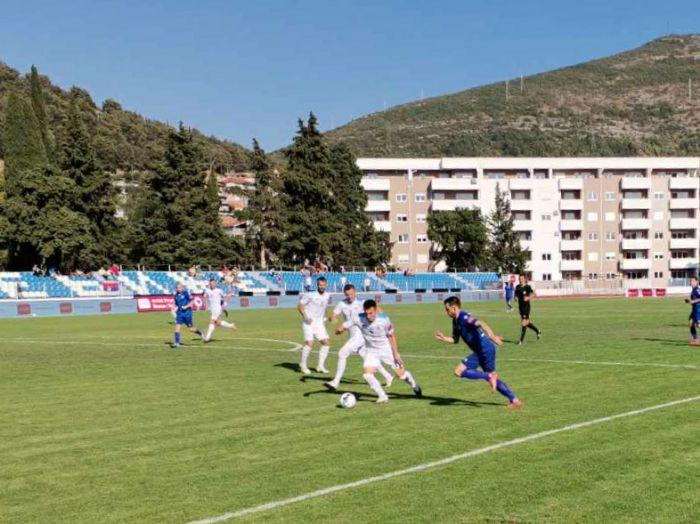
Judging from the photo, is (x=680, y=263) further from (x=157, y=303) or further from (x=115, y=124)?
(x=115, y=124)

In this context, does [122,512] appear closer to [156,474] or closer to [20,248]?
[156,474]

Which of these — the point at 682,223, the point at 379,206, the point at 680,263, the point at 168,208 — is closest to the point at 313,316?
the point at 168,208

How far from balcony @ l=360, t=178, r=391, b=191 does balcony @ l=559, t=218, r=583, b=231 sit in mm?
25758

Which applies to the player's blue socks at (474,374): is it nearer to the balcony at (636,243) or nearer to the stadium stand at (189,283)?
the stadium stand at (189,283)

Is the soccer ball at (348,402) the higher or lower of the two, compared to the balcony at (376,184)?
lower

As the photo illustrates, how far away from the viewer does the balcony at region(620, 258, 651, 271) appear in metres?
122

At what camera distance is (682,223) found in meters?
123

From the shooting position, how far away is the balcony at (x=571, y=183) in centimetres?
Result: 11988

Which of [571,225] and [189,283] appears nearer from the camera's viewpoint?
[189,283]

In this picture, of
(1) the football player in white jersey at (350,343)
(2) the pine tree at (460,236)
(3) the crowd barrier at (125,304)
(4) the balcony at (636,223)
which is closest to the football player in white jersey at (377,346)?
(1) the football player in white jersey at (350,343)

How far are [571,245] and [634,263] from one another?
9960 millimetres

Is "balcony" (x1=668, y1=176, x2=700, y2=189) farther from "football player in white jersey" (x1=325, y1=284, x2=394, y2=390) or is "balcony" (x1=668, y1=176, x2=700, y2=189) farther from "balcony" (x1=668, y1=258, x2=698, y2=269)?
"football player in white jersey" (x1=325, y1=284, x2=394, y2=390)

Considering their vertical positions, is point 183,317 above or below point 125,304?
above

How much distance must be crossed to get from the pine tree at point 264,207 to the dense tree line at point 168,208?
0.39 feet
